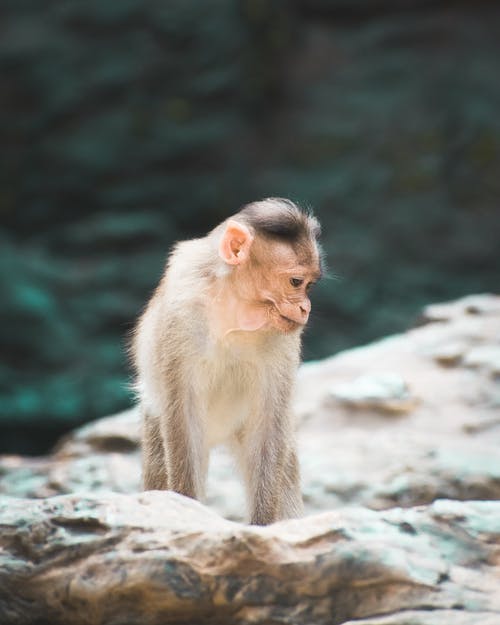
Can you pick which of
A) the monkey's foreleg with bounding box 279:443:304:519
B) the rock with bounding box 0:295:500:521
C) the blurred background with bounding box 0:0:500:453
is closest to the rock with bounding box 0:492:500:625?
the monkey's foreleg with bounding box 279:443:304:519

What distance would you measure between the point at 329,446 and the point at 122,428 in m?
1.70

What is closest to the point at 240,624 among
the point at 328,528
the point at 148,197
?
the point at 328,528

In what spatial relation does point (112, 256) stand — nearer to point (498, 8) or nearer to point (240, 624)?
point (498, 8)

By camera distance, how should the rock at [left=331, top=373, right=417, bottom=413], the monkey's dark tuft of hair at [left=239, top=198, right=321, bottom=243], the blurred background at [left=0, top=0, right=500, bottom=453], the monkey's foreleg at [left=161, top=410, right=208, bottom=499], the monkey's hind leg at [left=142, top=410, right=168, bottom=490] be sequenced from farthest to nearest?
the blurred background at [left=0, top=0, right=500, bottom=453], the rock at [left=331, top=373, right=417, bottom=413], the monkey's hind leg at [left=142, top=410, right=168, bottom=490], the monkey's foreleg at [left=161, top=410, right=208, bottom=499], the monkey's dark tuft of hair at [left=239, top=198, right=321, bottom=243]

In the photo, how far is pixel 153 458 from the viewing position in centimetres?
554

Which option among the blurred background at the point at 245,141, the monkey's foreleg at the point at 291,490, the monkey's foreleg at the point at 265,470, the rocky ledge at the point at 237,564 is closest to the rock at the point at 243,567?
the rocky ledge at the point at 237,564

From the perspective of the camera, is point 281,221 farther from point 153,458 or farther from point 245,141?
point 245,141

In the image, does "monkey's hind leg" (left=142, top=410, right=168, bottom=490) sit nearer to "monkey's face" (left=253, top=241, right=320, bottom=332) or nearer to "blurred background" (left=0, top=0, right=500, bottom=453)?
"monkey's face" (left=253, top=241, right=320, bottom=332)

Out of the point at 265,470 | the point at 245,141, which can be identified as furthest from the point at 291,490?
the point at 245,141

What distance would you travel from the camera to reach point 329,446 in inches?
294

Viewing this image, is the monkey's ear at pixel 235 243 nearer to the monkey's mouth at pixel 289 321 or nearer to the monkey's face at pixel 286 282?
the monkey's face at pixel 286 282

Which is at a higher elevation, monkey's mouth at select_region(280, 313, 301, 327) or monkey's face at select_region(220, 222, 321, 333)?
monkey's face at select_region(220, 222, 321, 333)

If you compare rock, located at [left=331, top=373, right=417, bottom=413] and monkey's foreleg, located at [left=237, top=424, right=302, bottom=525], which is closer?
monkey's foreleg, located at [left=237, top=424, right=302, bottom=525]

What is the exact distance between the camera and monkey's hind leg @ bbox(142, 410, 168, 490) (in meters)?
5.50
